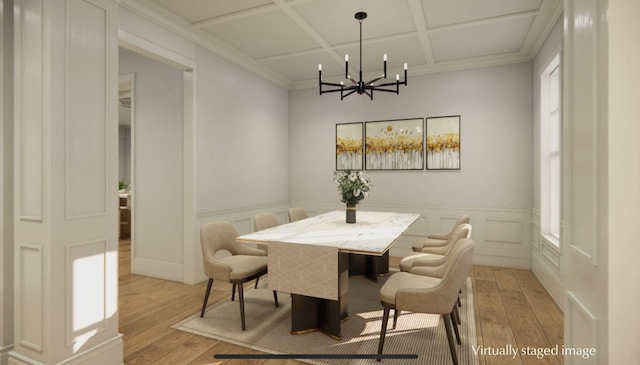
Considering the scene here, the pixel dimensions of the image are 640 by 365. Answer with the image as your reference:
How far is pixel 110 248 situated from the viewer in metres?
2.25

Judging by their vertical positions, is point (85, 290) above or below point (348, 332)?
above

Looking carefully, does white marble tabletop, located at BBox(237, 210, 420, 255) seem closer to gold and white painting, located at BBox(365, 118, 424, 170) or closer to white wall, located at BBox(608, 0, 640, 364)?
white wall, located at BBox(608, 0, 640, 364)

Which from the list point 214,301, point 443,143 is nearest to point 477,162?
point 443,143

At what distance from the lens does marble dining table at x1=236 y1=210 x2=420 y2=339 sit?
92.8 inches

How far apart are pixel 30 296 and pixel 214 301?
168 centimetres

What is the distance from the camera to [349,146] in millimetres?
5652

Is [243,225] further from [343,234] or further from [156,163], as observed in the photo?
[343,234]

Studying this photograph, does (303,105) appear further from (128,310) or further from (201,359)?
(201,359)

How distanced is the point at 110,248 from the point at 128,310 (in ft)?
4.39

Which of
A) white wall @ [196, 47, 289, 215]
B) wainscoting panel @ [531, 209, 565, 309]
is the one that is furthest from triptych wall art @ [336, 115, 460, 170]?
wainscoting panel @ [531, 209, 565, 309]

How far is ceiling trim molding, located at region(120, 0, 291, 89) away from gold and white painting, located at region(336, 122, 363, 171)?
4.78ft

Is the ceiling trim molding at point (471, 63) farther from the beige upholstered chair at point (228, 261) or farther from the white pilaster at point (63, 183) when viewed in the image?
the white pilaster at point (63, 183)

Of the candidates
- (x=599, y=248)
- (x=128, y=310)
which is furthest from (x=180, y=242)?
(x=599, y=248)

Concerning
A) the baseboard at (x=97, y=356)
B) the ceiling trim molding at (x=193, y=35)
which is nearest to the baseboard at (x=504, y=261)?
the ceiling trim molding at (x=193, y=35)
